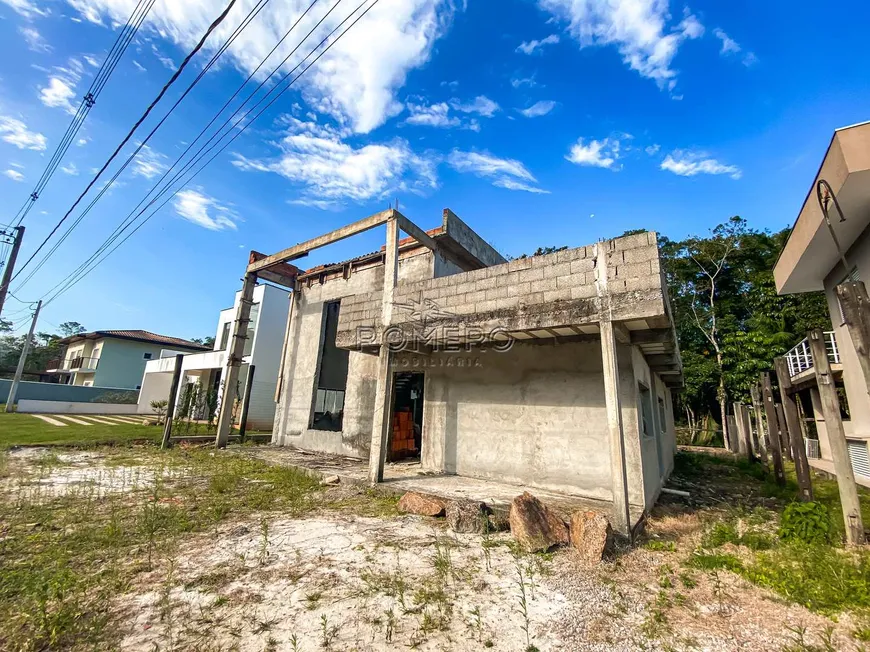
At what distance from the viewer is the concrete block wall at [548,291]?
15.9 feet

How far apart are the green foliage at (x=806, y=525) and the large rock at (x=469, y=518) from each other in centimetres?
353

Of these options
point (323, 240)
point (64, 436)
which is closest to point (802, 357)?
point (323, 240)

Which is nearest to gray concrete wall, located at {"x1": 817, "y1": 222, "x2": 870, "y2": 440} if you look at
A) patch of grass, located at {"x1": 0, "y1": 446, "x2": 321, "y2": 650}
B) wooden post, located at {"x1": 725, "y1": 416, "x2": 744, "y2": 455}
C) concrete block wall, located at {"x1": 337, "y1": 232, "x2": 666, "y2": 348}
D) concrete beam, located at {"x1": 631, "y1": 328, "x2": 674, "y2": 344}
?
concrete beam, located at {"x1": 631, "y1": 328, "x2": 674, "y2": 344}

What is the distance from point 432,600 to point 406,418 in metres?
7.78

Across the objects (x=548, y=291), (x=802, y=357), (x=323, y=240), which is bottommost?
(x=548, y=291)

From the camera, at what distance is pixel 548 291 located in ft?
18.2

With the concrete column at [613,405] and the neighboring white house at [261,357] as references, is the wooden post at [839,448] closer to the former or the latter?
the concrete column at [613,405]

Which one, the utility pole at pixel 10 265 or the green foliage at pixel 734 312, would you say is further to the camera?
the green foliage at pixel 734 312

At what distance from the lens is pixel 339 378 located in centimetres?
1338

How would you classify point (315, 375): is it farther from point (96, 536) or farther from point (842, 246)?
point (842, 246)

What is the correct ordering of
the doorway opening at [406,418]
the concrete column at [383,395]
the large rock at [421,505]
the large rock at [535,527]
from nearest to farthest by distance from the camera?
the large rock at [535,527]
the large rock at [421,505]
the concrete column at [383,395]
the doorway opening at [406,418]

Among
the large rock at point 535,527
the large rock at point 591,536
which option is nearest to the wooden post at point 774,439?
the large rock at point 591,536

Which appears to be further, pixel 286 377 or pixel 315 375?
pixel 286 377

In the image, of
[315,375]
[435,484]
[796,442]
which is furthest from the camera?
[315,375]
